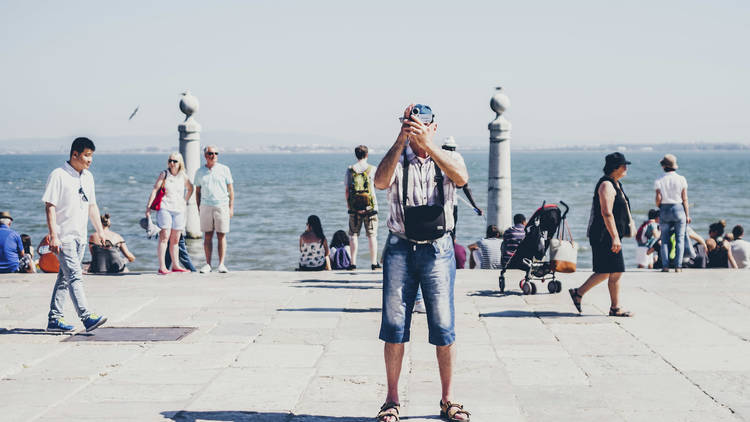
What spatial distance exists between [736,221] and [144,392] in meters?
35.3

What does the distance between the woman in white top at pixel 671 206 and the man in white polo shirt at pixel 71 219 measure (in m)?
7.26

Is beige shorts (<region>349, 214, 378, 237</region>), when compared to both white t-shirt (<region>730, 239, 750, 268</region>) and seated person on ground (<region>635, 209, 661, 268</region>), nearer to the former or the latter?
seated person on ground (<region>635, 209, 661, 268</region>)

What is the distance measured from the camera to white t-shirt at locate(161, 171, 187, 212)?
10641 millimetres

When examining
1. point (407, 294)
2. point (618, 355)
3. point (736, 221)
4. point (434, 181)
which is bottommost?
point (736, 221)

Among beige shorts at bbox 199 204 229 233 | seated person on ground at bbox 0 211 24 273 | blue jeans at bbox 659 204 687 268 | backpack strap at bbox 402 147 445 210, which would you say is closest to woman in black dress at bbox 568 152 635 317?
blue jeans at bbox 659 204 687 268

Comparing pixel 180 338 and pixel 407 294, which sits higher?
pixel 407 294

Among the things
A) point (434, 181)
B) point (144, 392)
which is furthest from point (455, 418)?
point (144, 392)

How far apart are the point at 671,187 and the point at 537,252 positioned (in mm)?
2581

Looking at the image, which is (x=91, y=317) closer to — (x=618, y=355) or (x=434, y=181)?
(x=434, y=181)

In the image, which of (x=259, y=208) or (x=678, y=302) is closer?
(x=678, y=302)

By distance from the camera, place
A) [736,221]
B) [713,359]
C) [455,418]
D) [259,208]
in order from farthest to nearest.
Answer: [259,208] → [736,221] → [713,359] → [455,418]

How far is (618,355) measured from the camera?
255 inches

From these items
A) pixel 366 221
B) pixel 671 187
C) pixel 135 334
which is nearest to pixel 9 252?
pixel 366 221

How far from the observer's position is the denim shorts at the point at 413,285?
4711 millimetres
